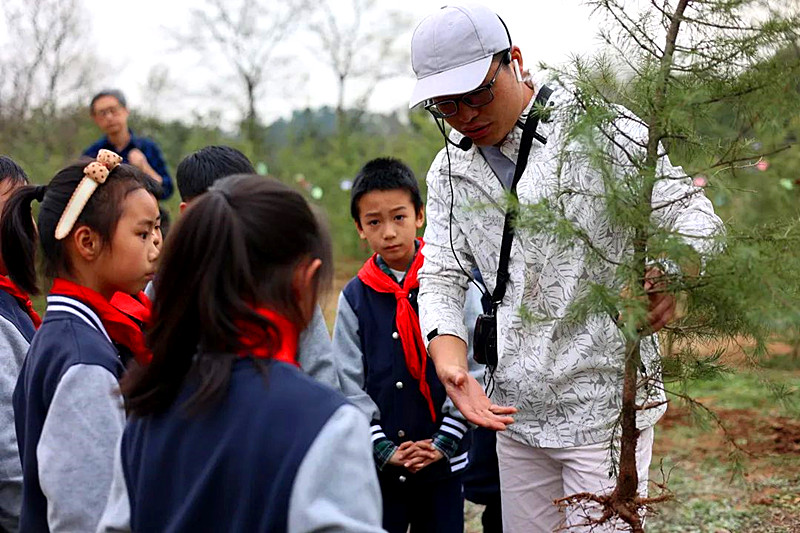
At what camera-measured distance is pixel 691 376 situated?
2.13 m

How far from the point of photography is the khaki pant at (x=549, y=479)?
7.71ft

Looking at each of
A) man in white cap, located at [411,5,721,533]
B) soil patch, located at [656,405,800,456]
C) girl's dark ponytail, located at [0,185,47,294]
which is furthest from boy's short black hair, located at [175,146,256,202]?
soil patch, located at [656,405,800,456]

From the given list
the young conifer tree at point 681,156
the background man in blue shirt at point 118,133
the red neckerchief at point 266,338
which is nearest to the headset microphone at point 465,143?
the young conifer tree at point 681,156

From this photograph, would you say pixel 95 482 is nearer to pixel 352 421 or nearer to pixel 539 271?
pixel 352 421

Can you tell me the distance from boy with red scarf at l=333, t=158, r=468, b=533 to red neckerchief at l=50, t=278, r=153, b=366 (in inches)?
39.8

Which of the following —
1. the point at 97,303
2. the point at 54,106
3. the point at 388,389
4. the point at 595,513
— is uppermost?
the point at 54,106

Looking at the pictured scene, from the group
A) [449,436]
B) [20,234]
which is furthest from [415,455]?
[20,234]

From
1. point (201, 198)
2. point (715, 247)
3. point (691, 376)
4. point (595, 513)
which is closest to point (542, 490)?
point (595, 513)

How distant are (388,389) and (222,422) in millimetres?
1708

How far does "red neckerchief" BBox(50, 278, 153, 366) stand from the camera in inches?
79.7

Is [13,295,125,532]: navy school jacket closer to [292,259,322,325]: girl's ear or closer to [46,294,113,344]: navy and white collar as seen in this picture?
[46,294,113,344]: navy and white collar

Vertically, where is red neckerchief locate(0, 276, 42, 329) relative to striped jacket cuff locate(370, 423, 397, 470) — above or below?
above

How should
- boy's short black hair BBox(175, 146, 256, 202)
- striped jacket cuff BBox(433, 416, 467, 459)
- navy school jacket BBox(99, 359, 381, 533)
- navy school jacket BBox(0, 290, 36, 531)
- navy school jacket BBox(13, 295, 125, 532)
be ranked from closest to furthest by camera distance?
navy school jacket BBox(99, 359, 381, 533) → navy school jacket BBox(13, 295, 125, 532) → navy school jacket BBox(0, 290, 36, 531) → boy's short black hair BBox(175, 146, 256, 202) → striped jacket cuff BBox(433, 416, 467, 459)

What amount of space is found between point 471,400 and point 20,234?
126cm
